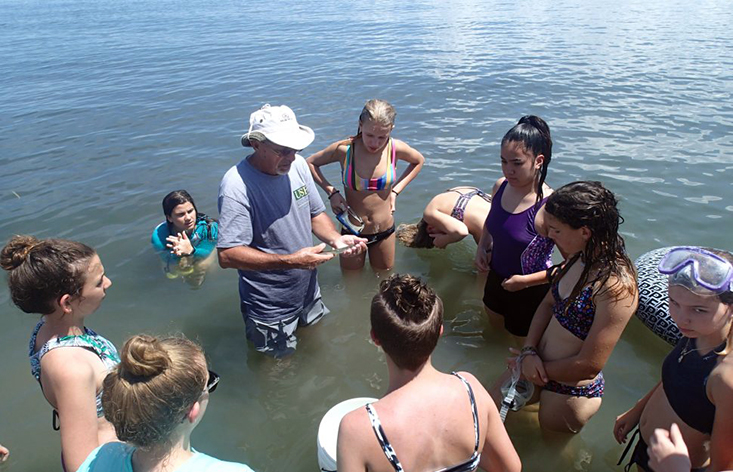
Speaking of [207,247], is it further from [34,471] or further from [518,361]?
[518,361]

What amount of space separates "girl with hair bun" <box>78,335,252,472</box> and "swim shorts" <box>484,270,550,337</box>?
3.00 meters

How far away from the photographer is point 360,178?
5.58 metres

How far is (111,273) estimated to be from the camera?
670cm

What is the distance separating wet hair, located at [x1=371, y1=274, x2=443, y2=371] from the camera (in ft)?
7.24

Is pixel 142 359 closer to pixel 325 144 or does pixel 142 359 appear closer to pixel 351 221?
pixel 351 221

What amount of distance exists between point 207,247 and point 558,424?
481 cm

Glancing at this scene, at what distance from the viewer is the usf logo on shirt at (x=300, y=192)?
13.7 feet

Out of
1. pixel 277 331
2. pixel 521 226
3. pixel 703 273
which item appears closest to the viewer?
pixel 703 273

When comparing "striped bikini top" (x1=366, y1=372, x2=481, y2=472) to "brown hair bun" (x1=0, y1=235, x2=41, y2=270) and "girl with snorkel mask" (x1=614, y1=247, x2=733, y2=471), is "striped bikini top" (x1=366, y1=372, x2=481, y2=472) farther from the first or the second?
"brown hair bun" (x1=0, y1=235, x2=41, y2=270)

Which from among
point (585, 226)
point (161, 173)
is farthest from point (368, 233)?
point (161, 173)

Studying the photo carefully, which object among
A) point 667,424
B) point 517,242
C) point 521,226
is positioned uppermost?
point 521,226

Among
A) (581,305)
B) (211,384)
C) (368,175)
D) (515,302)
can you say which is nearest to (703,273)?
(581,305)

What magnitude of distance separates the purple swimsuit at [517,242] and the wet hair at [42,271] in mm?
3128

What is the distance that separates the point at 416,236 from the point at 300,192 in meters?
2.96
